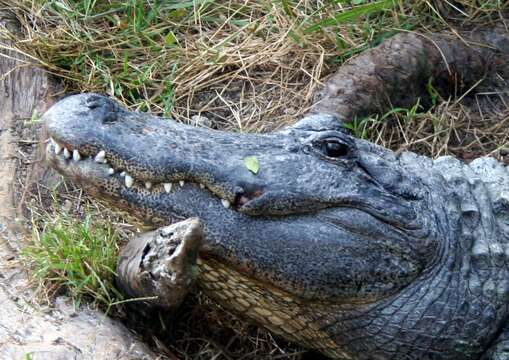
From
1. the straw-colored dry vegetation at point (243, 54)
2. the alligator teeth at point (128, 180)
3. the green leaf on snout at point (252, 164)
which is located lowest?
the straw-colored dry vegetation at point (243, 54)

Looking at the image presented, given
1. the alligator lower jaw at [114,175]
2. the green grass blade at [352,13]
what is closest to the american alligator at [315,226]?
the alligator lower jaw at [114,175]

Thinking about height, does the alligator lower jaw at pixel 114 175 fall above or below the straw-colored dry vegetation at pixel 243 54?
above

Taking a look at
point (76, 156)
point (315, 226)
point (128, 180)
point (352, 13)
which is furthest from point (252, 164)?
point (352, 13)

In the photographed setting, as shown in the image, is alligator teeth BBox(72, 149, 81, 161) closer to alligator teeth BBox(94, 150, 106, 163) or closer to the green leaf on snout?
alligator teeth BBox(94, 150, 106, 163)

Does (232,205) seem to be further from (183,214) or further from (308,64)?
(308,64)

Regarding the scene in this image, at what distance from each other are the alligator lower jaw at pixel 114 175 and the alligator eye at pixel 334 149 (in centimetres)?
42

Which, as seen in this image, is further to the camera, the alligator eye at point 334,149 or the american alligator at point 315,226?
the alligator eye at point 334,149

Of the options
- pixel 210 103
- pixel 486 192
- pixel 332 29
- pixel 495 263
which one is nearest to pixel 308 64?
pixel 332 29

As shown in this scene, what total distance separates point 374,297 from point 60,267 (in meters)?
1.25

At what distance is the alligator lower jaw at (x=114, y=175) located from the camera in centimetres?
338

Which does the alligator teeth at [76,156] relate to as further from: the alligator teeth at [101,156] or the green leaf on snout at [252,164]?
the green leaf on snout at [252,164]

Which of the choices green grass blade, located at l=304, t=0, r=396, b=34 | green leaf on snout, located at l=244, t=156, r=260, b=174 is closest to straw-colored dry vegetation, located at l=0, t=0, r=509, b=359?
green grass blade, located at l=304, t=0, r=396, b=34

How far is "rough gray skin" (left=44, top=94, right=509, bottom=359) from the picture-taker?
3385 mm

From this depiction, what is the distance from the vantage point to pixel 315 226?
3473 millimetres
